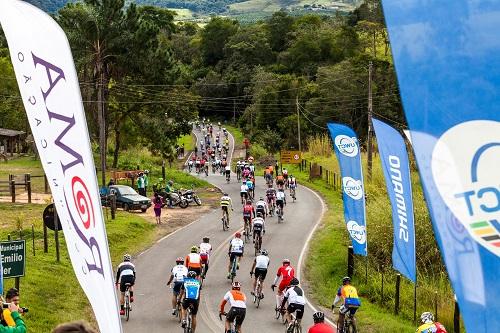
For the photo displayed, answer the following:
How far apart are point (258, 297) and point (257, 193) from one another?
29.8 m

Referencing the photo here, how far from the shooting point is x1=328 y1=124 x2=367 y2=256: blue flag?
21875 mm

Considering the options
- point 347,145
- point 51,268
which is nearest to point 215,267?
point 51,268

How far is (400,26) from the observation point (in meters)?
→ 3.73

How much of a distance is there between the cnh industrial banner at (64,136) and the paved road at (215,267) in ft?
42.7

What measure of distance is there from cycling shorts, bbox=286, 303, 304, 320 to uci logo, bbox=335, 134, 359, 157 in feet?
20.0

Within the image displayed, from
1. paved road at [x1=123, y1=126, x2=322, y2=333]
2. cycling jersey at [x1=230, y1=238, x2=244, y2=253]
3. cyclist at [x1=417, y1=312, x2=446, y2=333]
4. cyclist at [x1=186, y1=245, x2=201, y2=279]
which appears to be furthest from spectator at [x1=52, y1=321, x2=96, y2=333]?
cycling jersey at [x1=230, y1=238, x2=244, y2=253]

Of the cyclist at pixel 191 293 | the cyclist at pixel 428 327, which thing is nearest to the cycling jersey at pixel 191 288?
the cyclist at pixel 191 293

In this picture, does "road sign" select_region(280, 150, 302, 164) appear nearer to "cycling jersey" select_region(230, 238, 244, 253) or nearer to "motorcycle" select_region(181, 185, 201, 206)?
"motorcycle" select_region(181, 185, 201, 206)

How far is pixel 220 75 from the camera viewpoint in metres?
115

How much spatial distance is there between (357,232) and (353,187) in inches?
53.2

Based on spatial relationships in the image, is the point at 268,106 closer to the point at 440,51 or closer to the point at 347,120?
the point at 347,120

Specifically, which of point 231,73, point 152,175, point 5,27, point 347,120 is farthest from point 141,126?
point 231,73

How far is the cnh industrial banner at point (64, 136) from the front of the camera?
581cm

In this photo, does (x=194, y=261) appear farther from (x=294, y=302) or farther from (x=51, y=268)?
(x=51, y=268)
